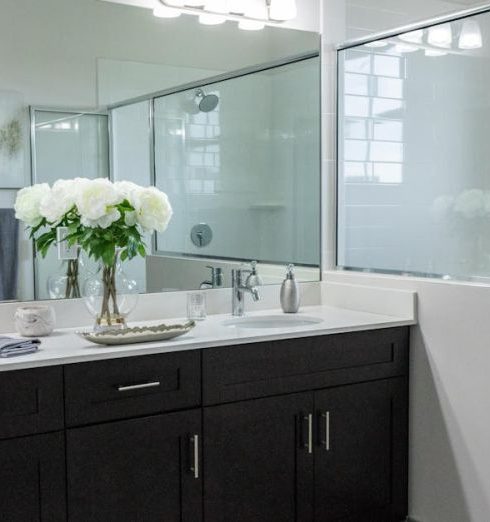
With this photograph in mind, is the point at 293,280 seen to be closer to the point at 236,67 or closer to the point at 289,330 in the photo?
the point at 289,330

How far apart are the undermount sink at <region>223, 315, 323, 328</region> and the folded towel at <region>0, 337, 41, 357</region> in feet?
2.91

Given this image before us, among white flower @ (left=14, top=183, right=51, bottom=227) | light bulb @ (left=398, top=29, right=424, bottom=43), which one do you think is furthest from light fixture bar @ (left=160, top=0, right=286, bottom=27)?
white flower @ (left=14, top=183, right=51, bottom=227)

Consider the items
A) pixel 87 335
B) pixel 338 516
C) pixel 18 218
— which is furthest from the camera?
pixel 338 516

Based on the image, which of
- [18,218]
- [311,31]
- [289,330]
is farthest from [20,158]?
[311,31]

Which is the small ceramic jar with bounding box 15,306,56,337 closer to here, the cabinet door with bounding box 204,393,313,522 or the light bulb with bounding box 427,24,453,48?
the cabinet door with bounding box 204,393,313,522

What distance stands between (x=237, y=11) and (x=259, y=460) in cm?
169

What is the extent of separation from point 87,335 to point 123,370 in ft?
0.55

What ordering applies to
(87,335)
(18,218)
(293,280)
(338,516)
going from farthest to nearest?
(293,280) < (338,516) < (18,218) < (87,335)

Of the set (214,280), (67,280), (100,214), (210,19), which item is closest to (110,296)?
(67,280)

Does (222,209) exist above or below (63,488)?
above

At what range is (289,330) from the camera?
8.55ft

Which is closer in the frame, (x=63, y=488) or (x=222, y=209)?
(x=63, y=488)

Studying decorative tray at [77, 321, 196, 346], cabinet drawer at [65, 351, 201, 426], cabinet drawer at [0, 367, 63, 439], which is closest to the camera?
cabinet drawer at [0, 367, 63, 439]

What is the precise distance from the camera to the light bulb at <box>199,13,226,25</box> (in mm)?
3000
